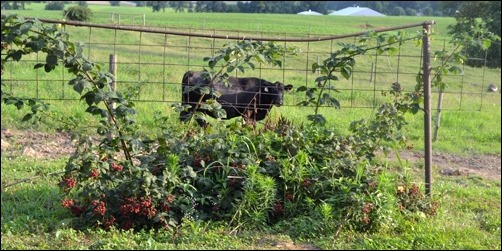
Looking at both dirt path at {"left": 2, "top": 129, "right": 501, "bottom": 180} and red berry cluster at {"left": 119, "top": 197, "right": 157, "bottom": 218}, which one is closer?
red berry cluster at {"left": 119, "top": 197, "right": 157, "bottom": 218}

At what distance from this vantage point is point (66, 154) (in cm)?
1137

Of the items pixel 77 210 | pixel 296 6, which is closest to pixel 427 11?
pixel 296 6

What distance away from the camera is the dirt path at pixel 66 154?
11352 millimetres

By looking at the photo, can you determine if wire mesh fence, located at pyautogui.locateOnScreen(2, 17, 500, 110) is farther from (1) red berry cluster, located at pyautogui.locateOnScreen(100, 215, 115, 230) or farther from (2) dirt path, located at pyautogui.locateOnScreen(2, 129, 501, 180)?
(1) red berry cluster, located at pyautogui.locateOnScreen(100, 215, 115, 230)

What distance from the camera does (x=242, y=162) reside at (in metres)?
7.89

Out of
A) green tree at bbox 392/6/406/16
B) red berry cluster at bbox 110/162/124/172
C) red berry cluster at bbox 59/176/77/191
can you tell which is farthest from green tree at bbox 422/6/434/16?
red berry cluster at bbox 59/176/77/191

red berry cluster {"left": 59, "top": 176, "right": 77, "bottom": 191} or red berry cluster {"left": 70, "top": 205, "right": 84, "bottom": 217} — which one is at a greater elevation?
red berry cluster {"left": 59, "top": 176, "right": 77, "bottom": 191}

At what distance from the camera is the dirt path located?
11.4 metres

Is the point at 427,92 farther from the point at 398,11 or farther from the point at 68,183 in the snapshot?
the point at 398,11

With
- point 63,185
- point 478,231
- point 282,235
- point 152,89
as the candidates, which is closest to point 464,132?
point 152,89

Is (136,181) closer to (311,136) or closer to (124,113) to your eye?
(124,113)

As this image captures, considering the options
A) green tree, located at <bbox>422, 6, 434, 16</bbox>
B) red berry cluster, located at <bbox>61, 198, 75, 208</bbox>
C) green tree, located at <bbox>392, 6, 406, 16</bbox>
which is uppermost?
green tree, located at <bbox>422, 6, 434, 16</bbox>

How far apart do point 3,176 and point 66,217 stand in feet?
6.98

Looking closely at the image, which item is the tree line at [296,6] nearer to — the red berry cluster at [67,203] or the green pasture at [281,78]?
the green pasture at [281,78]
